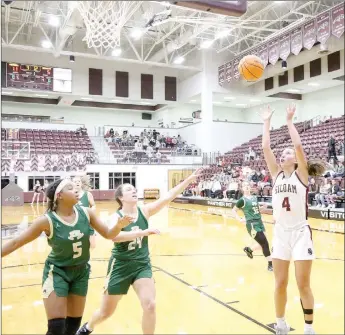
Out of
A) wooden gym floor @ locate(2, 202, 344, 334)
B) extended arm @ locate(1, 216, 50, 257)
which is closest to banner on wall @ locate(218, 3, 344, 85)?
wooden gym floor @ locate(2, 202, 344, 334)

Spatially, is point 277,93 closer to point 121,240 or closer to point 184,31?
point 184,31

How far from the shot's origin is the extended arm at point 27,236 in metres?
2.49

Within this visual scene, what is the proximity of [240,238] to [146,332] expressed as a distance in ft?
19.9

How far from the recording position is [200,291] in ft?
15.3

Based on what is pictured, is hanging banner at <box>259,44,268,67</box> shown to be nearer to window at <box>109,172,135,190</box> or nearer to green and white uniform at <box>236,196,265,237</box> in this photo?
window at <box>109,172,135,190</box>

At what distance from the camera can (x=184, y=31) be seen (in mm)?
18781

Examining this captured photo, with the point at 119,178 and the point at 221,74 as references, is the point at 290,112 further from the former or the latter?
the point at 221,74

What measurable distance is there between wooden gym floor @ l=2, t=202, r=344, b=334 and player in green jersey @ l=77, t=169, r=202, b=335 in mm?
665

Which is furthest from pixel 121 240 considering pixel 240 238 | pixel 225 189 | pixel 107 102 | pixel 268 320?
pixel 107 102

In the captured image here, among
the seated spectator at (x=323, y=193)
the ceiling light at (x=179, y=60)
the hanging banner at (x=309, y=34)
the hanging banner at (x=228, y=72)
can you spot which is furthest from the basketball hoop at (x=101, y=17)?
the hanging banner at (x=228, y=72)

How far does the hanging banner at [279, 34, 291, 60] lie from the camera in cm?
1563

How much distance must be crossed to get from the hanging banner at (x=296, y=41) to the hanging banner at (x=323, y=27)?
3.14 feet

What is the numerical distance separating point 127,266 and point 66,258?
0.51 meters

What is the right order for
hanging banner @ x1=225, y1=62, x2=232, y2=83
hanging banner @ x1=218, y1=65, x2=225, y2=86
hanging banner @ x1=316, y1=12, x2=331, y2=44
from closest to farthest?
hanging banner @ x1=316, y1=12, x2=331, y2=44 < hanging banner @ x1=225, y1=62, x2=232, y2=83 < hanging banner @ x1=218, y1=65, x2=225, y2=86
